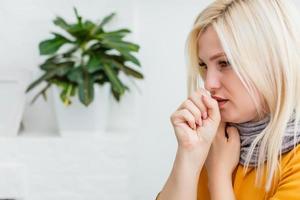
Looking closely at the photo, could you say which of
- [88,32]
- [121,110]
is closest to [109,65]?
[88,32]

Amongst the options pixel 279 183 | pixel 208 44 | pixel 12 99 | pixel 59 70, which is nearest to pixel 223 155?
pixel 279 183

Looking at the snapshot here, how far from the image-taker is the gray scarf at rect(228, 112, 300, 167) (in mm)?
1078

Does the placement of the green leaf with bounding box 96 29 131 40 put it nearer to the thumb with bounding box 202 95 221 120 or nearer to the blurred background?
the blurred background

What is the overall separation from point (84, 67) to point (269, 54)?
1221 mm

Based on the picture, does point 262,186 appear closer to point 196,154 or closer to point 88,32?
point 196,154

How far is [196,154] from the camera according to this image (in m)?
1.14

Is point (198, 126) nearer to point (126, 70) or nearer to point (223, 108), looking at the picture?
point (223, 108)

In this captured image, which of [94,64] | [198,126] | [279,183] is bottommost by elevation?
[279,183]

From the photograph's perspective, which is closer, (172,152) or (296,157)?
(296,157)

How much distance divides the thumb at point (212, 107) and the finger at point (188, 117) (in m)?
0.04

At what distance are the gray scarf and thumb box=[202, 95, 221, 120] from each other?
0.07 m

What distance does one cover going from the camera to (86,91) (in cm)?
210

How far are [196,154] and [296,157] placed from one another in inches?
8.6

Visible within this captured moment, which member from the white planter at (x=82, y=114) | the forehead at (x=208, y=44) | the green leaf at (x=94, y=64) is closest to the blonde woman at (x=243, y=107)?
the forehead at (x=208, y=44)
